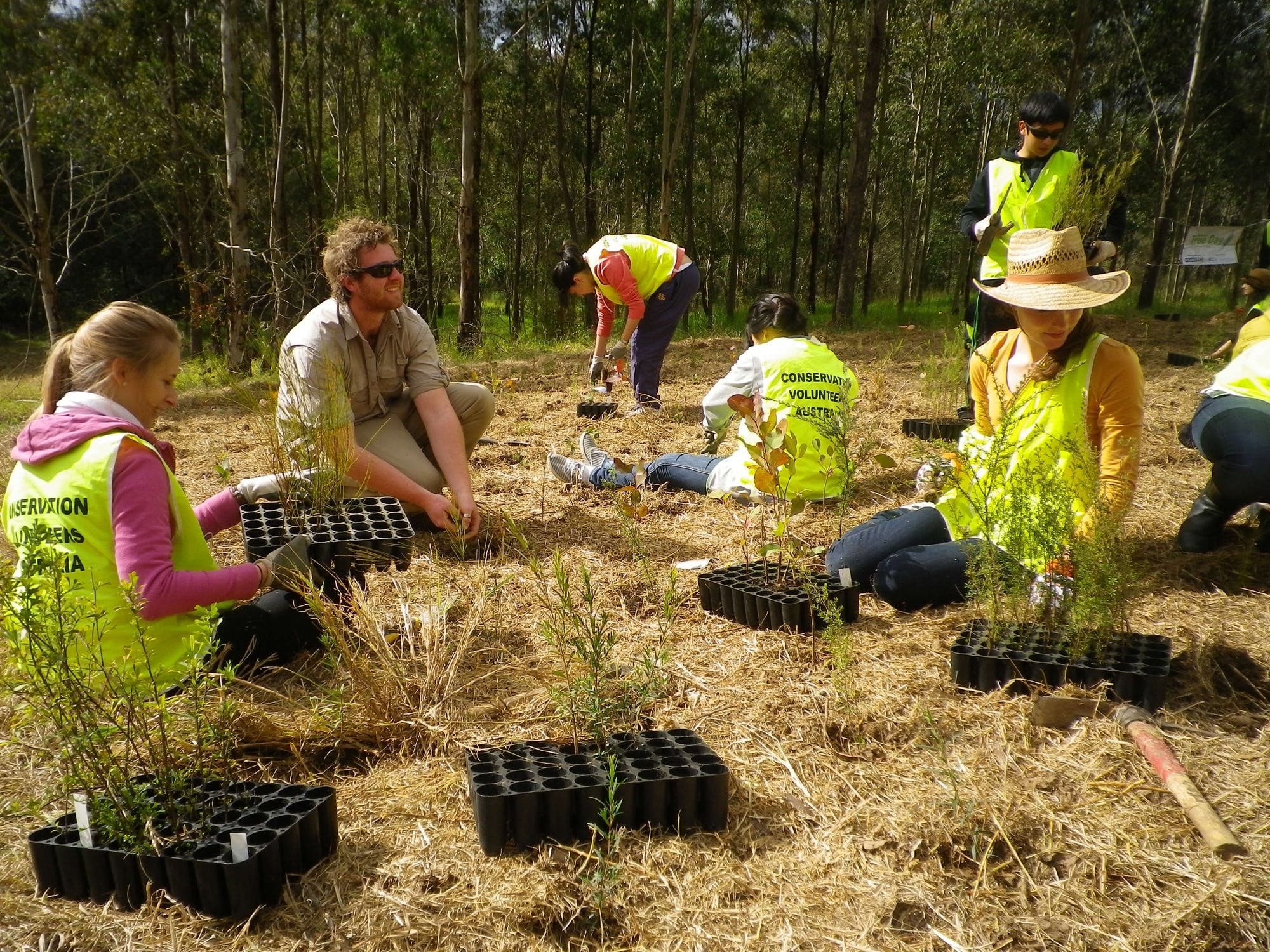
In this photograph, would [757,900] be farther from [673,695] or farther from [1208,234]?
[1208,234]

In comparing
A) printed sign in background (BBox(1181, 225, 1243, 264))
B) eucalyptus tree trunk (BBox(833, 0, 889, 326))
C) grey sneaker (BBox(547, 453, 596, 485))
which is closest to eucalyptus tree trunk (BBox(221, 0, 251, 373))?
grey sneaker (BBox(547, 453, 596, 485))

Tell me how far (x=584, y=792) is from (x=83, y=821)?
92 cm

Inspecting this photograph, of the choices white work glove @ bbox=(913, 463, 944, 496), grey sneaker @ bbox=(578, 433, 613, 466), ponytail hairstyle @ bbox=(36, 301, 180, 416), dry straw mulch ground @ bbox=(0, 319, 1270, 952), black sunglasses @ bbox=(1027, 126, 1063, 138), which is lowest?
dry straw mulch ground @ bbox=(0, 319, 1270, 952)

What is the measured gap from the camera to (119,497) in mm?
1905

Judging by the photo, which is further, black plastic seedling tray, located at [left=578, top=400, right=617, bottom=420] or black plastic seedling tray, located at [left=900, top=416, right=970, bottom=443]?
black plastic seedling tray, located at [left=578, top=400, right=617, bottom=420]

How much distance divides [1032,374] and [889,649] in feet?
3.35

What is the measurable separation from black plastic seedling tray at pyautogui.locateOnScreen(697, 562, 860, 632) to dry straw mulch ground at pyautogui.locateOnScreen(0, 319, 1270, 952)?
0.07 metres

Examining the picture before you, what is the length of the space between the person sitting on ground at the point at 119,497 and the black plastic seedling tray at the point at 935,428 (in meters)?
3.93

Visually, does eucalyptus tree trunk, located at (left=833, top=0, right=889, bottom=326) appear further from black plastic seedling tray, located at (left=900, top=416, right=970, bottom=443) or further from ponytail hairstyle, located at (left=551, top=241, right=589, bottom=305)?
black plastic seedling tray, located at (left=900, top=416, right=970, bottom=443)

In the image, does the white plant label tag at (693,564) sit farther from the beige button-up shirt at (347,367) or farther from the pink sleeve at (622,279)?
the pink sleeve at (622,279)

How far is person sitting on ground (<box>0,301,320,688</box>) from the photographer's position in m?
1.90

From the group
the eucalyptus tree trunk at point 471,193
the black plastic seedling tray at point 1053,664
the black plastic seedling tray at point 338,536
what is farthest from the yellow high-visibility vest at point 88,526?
the eucalyptus tree trunk at point 471,193

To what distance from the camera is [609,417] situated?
6.33 metres

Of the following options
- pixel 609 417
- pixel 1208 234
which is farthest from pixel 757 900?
pixel 1208 234
